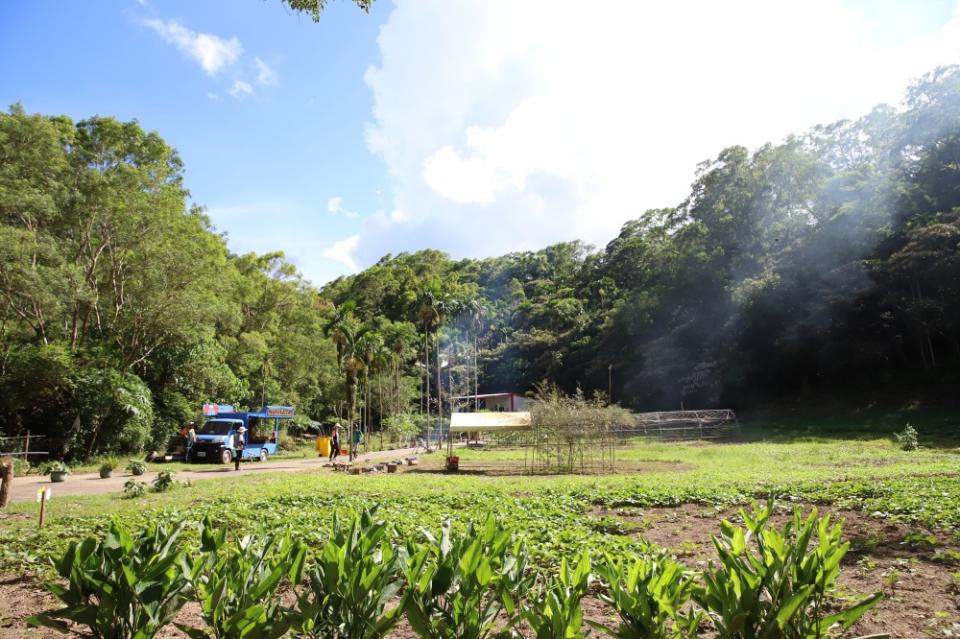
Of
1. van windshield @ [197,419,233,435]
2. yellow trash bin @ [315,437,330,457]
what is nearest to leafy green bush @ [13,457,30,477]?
van windshield @ [197,419,233,435]

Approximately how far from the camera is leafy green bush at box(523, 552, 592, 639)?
2.28 m

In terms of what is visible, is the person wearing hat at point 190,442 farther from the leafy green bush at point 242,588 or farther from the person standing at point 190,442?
the leafy green bush at point 242,588

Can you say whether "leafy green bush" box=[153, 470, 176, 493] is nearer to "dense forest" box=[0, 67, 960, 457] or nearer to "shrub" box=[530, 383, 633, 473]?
"dense forest" box=[0, 67, 960, 457]

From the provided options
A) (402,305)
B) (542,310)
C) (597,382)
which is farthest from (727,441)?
(402,305)

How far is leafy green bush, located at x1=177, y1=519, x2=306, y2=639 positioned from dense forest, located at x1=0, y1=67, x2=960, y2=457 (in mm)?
19771

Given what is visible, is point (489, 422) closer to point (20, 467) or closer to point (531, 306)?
point (20, 467)

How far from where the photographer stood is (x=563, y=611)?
2.34m

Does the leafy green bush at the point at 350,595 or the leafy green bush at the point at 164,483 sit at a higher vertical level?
the leafy green bush at the point at 350,595

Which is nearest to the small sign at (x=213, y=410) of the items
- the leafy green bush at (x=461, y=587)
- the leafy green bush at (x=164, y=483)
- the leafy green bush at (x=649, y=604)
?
the leafy green bush at (x=164, y=483)

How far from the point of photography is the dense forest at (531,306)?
20281mm

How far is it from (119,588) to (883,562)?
6246 millimetres

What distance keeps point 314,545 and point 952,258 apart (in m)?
36.6

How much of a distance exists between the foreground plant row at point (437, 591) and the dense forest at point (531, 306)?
19.7m

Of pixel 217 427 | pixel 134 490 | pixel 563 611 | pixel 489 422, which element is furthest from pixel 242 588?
pixel 217 427
